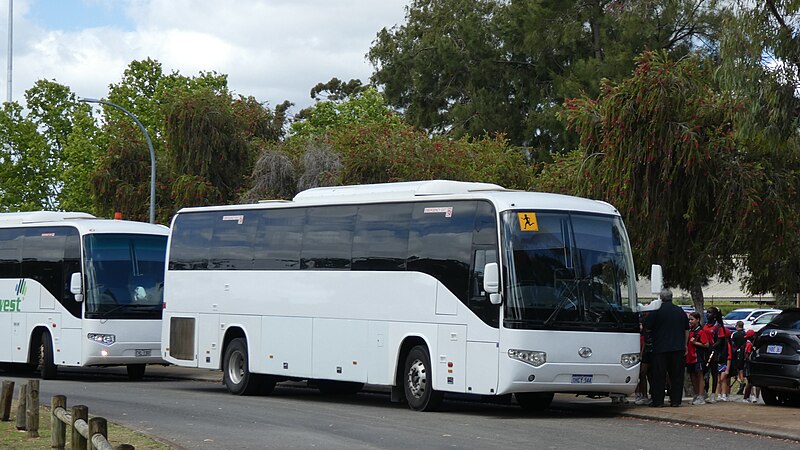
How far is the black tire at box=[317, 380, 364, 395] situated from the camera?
84.4 feet

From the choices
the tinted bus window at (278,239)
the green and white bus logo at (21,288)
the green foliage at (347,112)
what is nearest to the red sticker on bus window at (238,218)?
the tinted bus window at (278,239)

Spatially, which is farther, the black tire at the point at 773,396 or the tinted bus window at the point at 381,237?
the black tire at the point at 773,396

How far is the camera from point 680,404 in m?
21.4

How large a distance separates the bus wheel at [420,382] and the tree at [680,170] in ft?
23.2

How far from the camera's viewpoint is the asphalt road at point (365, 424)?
16078 millimetres

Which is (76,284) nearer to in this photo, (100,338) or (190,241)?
(100,338)

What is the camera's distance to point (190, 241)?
27047 mm

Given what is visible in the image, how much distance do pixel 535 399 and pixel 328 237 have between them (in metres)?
4.69

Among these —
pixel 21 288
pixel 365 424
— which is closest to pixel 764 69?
pixel 365 424

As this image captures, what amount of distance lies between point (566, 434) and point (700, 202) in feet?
34.8

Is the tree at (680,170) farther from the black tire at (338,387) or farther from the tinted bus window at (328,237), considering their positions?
the black tire at (338,387)

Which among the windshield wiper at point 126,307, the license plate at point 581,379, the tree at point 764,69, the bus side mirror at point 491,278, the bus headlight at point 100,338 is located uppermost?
the tree at point 764,69

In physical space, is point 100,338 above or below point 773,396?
above

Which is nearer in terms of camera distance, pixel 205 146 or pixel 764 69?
pixel 764 69
